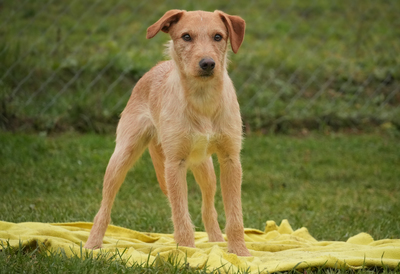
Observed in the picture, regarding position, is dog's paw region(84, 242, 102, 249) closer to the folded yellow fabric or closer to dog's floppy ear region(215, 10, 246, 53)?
the folded yellow fabric

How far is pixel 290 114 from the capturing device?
28.9 ft

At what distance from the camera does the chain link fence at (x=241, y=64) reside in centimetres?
802

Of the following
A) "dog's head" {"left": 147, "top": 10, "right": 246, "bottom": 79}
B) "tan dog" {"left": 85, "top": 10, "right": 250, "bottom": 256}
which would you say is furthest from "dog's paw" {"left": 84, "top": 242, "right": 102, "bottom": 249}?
"dog's head" {"left": 147, "top": 10, "right": 246, "bottom": 79}

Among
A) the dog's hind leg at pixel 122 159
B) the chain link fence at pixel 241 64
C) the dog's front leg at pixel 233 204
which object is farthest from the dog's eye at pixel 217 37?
the chain link fence at pixel 241 64

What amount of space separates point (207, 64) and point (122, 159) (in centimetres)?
122

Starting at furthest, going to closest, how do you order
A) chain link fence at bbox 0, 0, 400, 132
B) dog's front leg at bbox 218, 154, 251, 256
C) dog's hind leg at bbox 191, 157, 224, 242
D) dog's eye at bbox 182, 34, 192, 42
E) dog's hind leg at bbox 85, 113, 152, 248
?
chain link fence at bbox 0, 0, 400, 132
dog's hind leg at bbox 191, 157, 224, 242
dog's hind leg at bbox 85, 113, 152, 248
dog's front leg at bbox 218, 154, 251, 256
dog's eye at bbox 182, 34, 192, 42

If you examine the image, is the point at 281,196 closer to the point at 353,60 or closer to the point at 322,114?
the point at 322,114

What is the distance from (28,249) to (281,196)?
3.29 m

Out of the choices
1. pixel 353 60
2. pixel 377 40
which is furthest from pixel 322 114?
pixel 377 40

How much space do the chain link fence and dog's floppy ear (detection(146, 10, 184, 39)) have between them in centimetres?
450

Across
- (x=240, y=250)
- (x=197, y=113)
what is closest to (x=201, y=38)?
(x=197, y=113)

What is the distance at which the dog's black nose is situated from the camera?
3.38 metres

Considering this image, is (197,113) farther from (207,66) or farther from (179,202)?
(179,202)

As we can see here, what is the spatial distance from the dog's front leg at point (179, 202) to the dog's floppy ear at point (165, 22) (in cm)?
92
